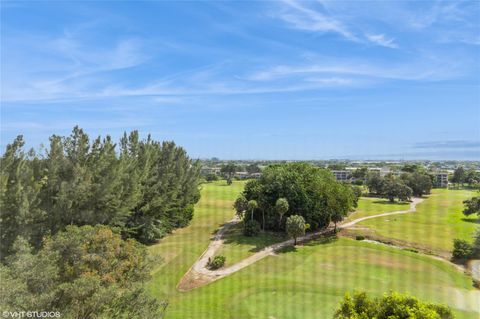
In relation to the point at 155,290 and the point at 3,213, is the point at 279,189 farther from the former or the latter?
the point at 3,213

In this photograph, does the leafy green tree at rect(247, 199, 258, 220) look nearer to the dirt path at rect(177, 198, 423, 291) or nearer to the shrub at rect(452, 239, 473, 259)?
the dirt path at rect(177, 198, 423, 291)

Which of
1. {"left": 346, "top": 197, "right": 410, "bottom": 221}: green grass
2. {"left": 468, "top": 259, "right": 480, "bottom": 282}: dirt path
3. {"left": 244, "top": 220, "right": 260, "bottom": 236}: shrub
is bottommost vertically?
{"left": 468, "top": 259, "right": 480, "bottom": 282}: dirt path

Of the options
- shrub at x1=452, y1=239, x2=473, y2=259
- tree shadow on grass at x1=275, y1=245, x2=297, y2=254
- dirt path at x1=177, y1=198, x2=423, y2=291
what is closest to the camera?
dirt path at x1=177, y1=198, x2=423, y2=291

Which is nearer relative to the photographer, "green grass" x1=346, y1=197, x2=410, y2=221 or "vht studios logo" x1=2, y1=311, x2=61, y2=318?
"vht studios logo" x1=2, y1=311, x2=61, y2=318

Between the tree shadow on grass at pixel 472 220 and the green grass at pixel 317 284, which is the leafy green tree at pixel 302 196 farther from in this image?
the tree shadow on grass at pixel 472 220

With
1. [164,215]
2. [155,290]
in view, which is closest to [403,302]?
[155,290]

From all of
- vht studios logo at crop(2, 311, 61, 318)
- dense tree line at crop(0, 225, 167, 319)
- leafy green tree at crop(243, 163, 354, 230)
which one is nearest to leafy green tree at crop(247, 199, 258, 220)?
leafy green tree at crop(243, 163, 354, 230)
